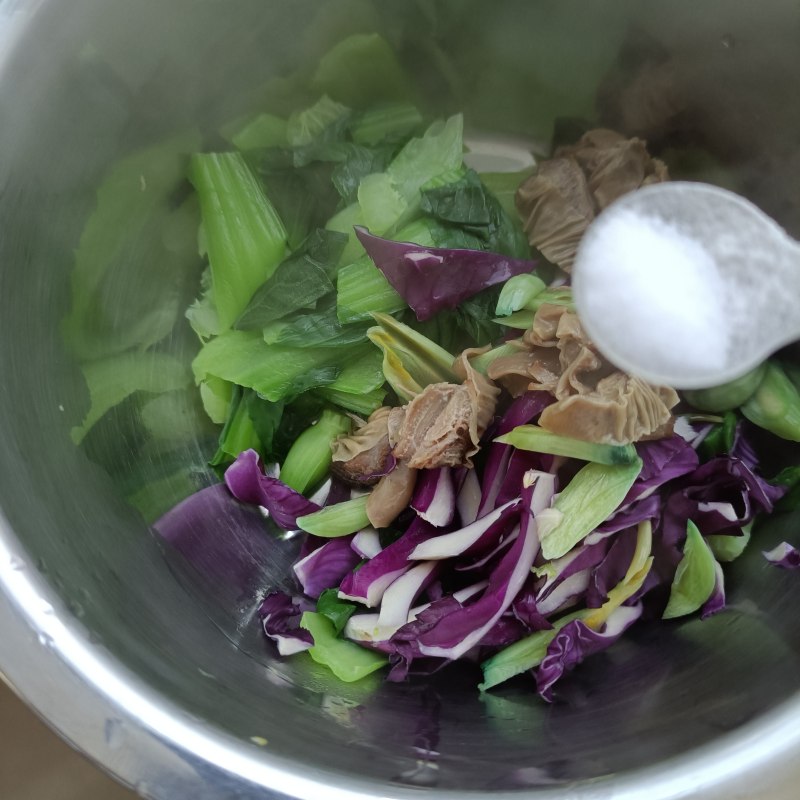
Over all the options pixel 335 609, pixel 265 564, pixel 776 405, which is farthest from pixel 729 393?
pixel 265 564

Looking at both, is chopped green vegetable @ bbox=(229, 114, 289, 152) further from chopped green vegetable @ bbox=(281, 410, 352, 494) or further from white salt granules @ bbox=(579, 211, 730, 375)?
white salt granules @ bbox=(579, 211, 730, 375)

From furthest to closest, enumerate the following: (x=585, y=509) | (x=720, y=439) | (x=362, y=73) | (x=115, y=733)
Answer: (x=362, y=73)
(x=720, y=439)
(x=585, y=509)
(x=115, y=733)

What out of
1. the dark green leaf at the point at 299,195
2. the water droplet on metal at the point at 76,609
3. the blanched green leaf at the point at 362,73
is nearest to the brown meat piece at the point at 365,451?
the dark green leaf at the point at 299,195

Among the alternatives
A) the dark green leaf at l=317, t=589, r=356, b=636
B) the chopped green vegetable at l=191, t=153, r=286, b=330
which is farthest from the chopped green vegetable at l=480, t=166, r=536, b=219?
the dark green leaf at l=317, t=589, r=356, b=636

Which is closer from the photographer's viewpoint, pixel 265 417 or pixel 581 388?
pixel 581 388

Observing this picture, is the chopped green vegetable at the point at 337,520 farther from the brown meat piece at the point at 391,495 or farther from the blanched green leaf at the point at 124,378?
the blanched green leaf at the point at 124,378

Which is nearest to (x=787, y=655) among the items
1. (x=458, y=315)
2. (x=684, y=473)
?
(x=684, y=473)

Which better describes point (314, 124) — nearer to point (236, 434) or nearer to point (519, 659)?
point (236, 434)

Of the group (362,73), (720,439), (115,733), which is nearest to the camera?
(115,733)
